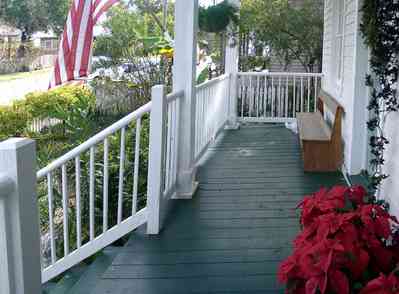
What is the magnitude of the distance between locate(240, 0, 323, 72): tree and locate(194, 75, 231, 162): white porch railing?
418cm

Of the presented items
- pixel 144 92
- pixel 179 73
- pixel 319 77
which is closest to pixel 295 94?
pixel 319 77

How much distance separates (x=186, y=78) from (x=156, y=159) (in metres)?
1.16

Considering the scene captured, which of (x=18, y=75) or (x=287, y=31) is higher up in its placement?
(x=287, y=31)

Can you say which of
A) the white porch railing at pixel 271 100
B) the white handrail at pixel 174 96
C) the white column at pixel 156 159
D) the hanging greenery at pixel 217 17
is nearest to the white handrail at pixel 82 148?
the white column at pixel 156 159

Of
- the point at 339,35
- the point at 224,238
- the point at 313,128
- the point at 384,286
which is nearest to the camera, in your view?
the point at 384,286

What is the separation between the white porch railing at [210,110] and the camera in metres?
6.69

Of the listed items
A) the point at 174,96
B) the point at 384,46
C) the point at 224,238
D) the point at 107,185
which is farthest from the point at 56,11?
the point at 384,46

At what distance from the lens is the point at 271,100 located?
36.6ft

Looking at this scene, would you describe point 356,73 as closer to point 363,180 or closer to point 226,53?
point 363,180

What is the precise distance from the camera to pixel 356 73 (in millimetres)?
5551

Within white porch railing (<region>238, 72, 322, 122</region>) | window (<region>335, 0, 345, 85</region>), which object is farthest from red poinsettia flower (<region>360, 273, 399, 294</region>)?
white porch railing (<region>238, 72, 322, 122</region>)

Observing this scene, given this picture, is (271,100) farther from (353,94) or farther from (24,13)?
(24,13)

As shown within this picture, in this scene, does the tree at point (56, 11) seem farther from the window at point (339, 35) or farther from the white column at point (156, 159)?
the white column at point (156, 159)

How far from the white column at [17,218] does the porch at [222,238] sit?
1.54 metres
